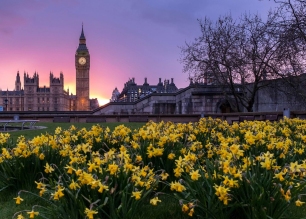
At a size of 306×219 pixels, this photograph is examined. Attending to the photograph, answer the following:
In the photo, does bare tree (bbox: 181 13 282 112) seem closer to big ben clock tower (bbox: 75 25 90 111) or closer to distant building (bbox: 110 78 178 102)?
distant building (bbox: 110 78 178 102)

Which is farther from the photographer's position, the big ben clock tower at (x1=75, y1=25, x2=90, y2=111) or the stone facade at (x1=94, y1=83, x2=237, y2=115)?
the big ben clock tower at (x1=75, y1=25, x2=90, y2=111)

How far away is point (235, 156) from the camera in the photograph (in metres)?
3.27

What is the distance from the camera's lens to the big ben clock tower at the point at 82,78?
173 meters

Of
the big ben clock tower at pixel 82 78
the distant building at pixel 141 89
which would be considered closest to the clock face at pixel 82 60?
the big ben clock tower at pixel 82 78

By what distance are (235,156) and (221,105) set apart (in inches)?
981

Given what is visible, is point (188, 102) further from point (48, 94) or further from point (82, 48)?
point (82, 48)

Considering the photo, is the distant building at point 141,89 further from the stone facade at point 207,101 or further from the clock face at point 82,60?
the stone facade at point 207,101

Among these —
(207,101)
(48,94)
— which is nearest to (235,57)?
(207,101)

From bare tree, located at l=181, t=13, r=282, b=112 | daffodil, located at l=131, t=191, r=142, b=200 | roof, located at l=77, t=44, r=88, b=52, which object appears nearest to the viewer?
daffodil, located at l=131, t=191, r=142, b=200

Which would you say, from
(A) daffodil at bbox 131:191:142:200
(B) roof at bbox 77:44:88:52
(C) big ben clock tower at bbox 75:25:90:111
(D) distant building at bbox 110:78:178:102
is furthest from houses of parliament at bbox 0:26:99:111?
(A) daffodil at bbox 131:191:142:200

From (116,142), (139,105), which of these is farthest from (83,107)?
(116,142)

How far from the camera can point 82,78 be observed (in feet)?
568

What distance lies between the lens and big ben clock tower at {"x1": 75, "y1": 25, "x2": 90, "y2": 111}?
568 ft

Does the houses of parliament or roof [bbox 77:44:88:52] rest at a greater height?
roof [bbox 77:44:88:52]
